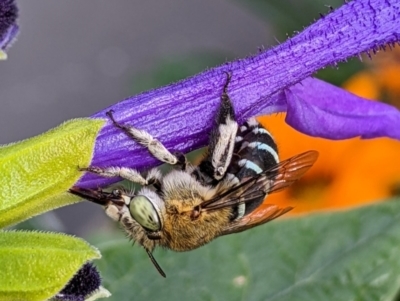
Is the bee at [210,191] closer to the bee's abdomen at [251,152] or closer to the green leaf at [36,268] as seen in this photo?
the bee's abdomen at [251,152]

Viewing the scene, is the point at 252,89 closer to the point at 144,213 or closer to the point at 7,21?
the point at 144,213

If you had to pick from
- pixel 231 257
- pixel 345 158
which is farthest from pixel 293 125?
pixel 345 158

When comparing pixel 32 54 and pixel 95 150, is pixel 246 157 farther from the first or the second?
pixel 32 54

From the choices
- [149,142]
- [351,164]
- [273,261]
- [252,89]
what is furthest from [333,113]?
[351,164]

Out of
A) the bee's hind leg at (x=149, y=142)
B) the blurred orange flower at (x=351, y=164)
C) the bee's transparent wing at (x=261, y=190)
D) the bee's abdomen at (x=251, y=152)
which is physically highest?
the bee's hind leg at (x=149, y=142)

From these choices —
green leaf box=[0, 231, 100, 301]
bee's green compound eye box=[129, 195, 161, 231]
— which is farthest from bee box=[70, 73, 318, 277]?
green leaf box=[0, 231, 100, 301]

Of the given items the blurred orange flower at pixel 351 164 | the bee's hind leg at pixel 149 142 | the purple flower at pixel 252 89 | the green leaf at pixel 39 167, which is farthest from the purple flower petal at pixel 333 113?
the blurred orange flower at pixel 351 164

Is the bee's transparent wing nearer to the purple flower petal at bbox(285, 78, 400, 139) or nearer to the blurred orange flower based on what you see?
the purple flower petal at bbox(285, 78, 400, 139)
